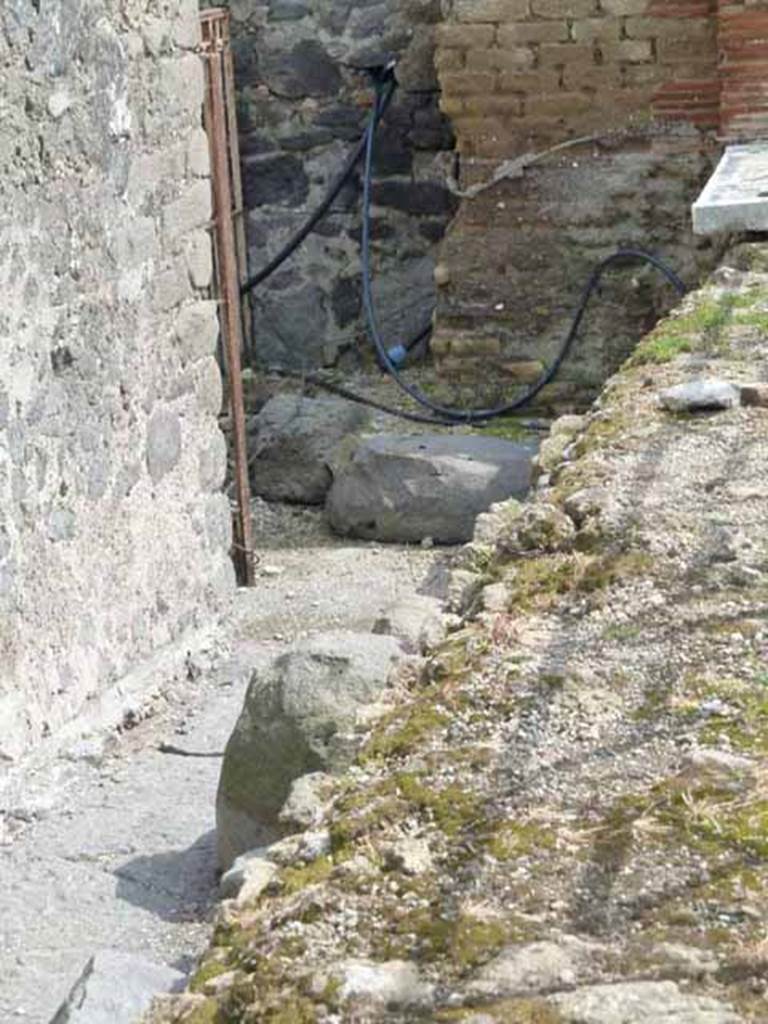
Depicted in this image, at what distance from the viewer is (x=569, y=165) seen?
29.5 feet

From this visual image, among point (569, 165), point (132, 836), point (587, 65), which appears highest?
point (587, 65)

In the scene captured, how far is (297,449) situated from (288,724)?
392 centimetres

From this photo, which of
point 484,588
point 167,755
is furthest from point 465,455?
point 484,588

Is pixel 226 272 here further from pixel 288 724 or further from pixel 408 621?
pixel 288 724

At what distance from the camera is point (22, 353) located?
5.92 meters

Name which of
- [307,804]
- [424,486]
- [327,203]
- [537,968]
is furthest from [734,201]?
[537,968]

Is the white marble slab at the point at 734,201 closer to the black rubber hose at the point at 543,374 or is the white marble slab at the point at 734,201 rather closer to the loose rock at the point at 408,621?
the black rubber hose at the point at 543,374

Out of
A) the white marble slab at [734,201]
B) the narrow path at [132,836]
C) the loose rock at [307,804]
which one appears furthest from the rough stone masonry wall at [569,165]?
the loose rock at [307,804]

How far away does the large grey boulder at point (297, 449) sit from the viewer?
8.82 m

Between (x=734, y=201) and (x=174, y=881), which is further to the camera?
(x=734, y=201)

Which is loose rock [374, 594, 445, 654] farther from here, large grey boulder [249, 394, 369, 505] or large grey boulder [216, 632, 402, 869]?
large grey boulder [249, 394, 369, 505]

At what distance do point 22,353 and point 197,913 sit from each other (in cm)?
173

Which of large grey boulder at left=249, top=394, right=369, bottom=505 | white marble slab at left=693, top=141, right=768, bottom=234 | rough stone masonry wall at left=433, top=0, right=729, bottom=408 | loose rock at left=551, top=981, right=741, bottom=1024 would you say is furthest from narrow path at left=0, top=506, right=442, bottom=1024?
loose rock at left=551, top=981, right=741, bottom=1024

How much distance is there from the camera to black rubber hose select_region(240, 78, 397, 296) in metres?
9.69
